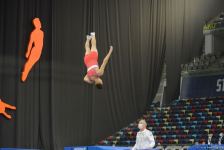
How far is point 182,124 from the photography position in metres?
17.3

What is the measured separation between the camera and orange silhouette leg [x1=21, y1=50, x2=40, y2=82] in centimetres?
1430

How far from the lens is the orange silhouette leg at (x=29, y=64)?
563 inches

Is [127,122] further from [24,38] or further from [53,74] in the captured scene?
[24,38]

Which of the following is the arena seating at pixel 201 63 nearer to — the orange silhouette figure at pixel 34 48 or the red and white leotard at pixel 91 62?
the orange silhouette figure at pixel 34 48

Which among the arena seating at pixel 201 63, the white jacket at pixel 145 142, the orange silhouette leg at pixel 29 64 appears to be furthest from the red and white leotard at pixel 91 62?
the arena seating at pixel 201 63

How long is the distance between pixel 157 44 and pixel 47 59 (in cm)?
516

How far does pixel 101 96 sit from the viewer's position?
1634 cm

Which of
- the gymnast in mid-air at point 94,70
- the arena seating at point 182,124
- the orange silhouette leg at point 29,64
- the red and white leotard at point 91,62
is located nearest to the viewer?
the gymnast in mid-air at point 94,70

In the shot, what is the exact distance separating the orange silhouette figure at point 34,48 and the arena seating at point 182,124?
405cm

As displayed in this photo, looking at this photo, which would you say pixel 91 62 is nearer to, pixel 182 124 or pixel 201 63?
pixel 182 124

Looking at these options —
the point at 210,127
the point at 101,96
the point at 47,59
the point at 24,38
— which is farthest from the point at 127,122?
the point at 24,38

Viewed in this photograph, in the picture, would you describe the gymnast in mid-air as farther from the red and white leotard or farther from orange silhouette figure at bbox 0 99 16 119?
orange silhouette figure at bbox 0 99 16 119

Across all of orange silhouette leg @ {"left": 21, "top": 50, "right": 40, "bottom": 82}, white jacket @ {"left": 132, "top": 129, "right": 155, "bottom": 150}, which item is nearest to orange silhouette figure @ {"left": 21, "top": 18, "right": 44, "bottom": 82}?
orange silhouette leg @ {"left": 21, "top": 50, "right": 40, "bottom": 82}

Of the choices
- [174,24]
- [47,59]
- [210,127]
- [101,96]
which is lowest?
[210,127]
